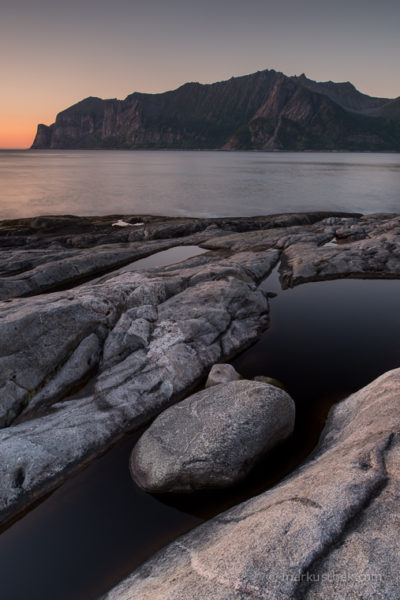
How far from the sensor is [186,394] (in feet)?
47.6

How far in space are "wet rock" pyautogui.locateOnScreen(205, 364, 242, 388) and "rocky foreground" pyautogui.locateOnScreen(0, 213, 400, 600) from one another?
100 centimetres


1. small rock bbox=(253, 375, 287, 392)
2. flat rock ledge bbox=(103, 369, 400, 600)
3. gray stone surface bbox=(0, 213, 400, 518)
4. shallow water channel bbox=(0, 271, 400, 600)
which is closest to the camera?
flat rock ledge bbox=(103, 369, 400, 600)

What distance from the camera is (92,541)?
9.19 metres

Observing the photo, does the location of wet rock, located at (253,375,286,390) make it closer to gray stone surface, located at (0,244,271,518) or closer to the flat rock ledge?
gray stone surface, located at (0,244,271,518)

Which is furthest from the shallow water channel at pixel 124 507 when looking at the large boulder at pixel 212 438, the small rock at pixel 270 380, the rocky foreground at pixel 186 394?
the rocky foreground at pixel 186 394

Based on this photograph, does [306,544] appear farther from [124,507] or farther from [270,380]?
[270,380]

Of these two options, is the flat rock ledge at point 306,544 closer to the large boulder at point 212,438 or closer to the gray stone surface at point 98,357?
the large boulder at point 212,438

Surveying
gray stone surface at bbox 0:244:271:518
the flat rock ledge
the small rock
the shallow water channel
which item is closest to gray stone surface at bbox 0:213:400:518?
gray stone surface at bbox 0:244:271:518

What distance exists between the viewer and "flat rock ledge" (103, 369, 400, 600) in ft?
18.4

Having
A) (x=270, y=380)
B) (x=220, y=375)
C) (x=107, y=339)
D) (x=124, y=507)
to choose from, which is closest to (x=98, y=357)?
(x=107, y=339)

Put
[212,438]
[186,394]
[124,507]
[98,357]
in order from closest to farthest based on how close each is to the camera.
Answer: [124,507] → [212,438] → [186,394] → [98,357]

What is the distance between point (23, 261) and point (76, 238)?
10.8 metres

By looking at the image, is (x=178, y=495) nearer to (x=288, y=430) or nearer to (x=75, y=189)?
(x=288, y=430)

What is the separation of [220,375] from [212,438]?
3995 millimetres
